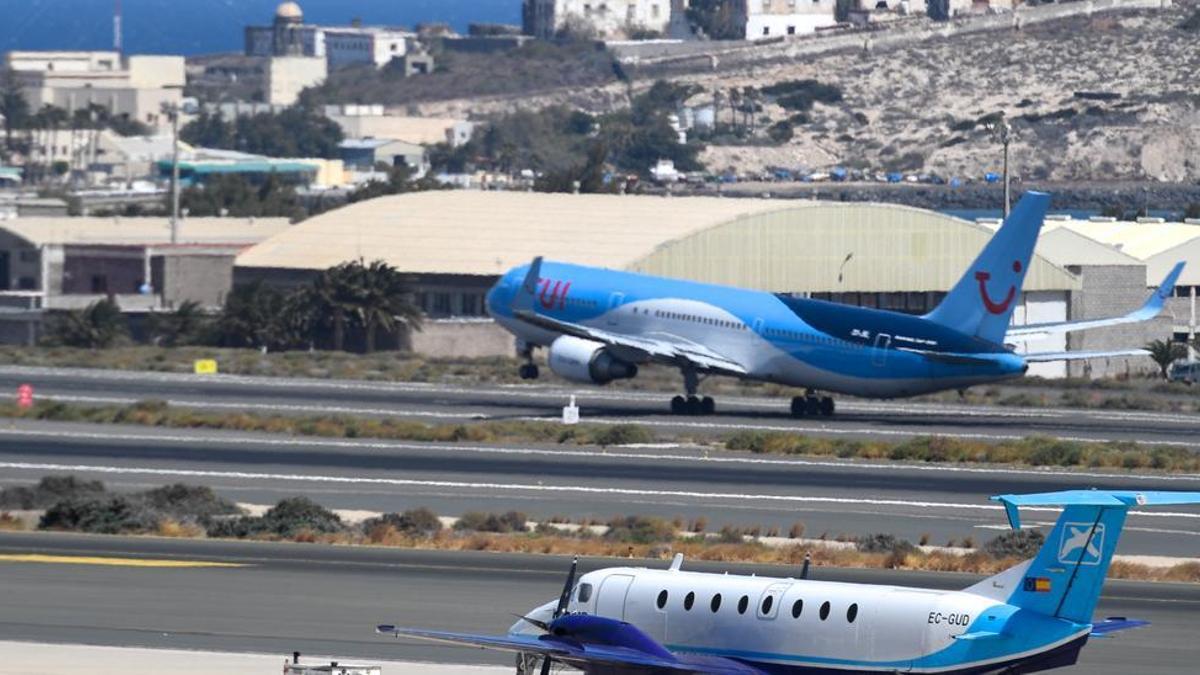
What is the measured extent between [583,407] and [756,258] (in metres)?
29.7

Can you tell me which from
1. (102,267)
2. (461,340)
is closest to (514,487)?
(461,340)

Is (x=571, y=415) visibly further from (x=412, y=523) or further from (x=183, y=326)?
(x=183, y=326)

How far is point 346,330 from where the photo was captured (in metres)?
110

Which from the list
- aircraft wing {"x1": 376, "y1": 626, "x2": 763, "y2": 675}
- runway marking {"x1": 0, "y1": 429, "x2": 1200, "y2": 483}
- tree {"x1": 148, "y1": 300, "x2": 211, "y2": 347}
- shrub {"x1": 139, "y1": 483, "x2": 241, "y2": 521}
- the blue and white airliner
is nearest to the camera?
aircraft wing {"x1": 376, "y1": 626, "x2": 763, "y2": 675}

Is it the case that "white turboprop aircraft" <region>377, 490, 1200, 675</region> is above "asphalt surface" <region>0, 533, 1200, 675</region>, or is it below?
above

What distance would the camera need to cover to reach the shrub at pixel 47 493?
54484mm

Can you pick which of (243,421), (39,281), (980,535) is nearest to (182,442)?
(243,421)

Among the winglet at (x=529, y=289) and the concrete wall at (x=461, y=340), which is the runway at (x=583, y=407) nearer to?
the winglet at (x=529, y=289)

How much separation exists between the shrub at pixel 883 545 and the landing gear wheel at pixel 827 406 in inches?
1134

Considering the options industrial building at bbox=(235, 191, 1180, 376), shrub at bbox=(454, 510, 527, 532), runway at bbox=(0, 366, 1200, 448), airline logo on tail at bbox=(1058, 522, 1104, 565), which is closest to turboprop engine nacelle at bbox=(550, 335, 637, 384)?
runway at bbox=(0, 366, 1200, 448)

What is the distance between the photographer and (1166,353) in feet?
341

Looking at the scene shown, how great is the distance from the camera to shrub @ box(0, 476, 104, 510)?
179 ft

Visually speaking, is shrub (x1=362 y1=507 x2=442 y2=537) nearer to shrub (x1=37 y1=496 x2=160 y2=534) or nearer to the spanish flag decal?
shrub (x1=37 y1=496 x2=160 y2=534)

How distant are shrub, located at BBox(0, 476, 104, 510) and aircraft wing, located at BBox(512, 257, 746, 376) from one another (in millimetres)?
24509
